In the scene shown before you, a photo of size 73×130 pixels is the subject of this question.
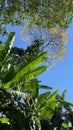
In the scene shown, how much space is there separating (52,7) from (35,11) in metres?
0.90

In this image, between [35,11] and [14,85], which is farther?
[35,11]

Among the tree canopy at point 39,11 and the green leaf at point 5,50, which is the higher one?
→ the tree canopy at point 39,11

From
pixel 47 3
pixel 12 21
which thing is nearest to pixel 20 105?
pixel 47 3

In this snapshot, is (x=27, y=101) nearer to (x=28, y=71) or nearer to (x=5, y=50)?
(x=28, y=71)

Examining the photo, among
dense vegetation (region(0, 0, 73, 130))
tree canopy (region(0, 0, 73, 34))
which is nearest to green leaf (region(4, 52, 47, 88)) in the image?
dense vegetation (region(0, 0, 73, 130))

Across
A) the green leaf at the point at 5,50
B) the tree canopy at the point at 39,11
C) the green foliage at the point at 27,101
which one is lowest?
the green foliage at the point at 27,101

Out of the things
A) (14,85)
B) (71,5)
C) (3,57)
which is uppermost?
(71,5)

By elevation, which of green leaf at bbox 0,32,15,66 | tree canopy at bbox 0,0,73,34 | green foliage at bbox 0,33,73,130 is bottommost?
green foliage at bbox 0,33,73,130

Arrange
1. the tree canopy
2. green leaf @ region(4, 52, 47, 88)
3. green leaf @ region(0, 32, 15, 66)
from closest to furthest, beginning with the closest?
green leaf @ region(4, 52, 47, 88) < green leaf @ region(0, 32, 15, 66) < the tree canopy

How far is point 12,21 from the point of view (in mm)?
20500

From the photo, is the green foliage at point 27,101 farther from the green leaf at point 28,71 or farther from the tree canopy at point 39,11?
the tree canopy at point 39,11

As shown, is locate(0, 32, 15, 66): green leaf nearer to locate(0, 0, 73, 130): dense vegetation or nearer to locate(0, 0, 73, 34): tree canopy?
locate(0, 0, 73, 130): dense vegetation

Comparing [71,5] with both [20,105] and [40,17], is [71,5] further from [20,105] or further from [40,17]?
[20,105]

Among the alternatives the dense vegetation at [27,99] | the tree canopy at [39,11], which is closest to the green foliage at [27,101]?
the dense vegetation at [27,99]
